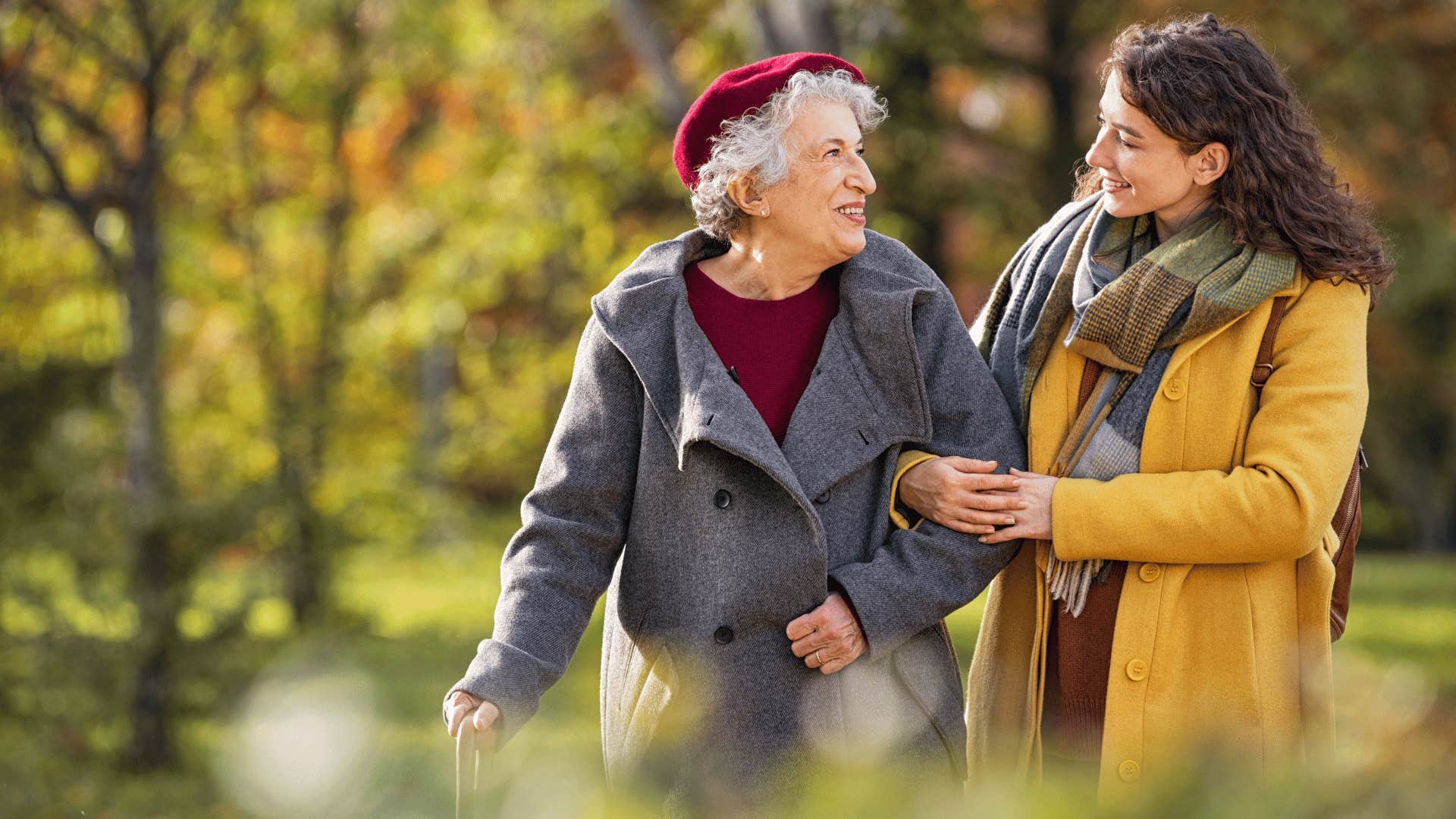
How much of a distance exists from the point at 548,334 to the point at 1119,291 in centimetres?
957

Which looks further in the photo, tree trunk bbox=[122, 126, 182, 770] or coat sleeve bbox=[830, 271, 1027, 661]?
tree trunk bbox=[122, 126, 182, 770]

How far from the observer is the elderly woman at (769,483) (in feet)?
8.24

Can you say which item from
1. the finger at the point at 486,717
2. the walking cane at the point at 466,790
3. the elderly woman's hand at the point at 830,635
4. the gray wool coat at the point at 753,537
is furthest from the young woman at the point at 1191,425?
the walking cane at the point at 466,790

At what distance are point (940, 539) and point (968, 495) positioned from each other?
0.09 meters

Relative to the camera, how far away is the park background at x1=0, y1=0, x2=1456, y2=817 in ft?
17.4

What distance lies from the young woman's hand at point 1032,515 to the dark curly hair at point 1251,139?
1.69ft

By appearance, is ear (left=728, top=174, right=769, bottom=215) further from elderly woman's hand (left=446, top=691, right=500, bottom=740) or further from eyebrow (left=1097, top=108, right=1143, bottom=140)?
elderly woman's hand (left=446, top=691, right=500, bottom=740)

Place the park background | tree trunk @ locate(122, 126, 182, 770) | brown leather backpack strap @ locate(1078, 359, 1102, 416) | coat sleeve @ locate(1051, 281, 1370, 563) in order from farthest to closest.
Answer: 1. tree trunk @ locate(122, 126, 182, 770)
2. the park background
3. brown leather backpack strap @ locate(1078, 359, 1102, 416)
4. coat sleeve @ locate(1051, 281, 1370, 563)

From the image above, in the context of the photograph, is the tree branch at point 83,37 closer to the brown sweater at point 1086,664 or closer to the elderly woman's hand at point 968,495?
the elderly woman's hand at point 968,495

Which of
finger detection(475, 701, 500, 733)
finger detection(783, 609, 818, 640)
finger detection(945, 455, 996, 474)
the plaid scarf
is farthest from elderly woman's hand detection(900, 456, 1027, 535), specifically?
finger detection(475, 701, 500, 733)

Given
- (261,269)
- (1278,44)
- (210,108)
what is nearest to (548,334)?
(261,269)

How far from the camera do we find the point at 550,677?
254cm

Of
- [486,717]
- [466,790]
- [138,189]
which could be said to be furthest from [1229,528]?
[138,189]

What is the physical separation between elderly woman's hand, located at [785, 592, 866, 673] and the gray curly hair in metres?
0.72
